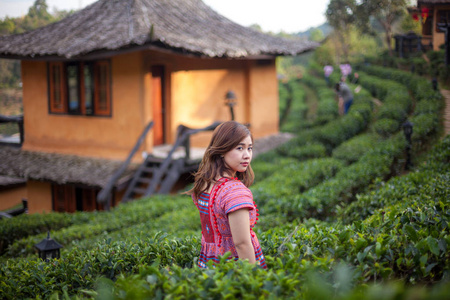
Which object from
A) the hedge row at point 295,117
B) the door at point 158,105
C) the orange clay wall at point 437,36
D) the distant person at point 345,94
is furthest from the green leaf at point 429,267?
the hedge row at point 295,117

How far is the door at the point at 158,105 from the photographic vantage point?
43.9 ft

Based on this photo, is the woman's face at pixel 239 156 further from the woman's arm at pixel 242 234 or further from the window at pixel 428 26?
the window at pixel 428 26

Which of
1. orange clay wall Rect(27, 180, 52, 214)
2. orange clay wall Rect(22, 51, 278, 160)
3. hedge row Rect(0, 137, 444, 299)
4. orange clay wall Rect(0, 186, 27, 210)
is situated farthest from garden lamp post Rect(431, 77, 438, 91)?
orange clay wall Rect(0, 186, 27, 210)

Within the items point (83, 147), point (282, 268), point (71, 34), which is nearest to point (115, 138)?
point (83, 147)

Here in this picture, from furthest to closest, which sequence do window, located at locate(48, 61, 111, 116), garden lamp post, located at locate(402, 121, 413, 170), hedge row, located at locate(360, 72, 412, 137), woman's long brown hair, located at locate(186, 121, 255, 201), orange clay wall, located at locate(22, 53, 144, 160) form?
window, located at locate(48, 61, 111, 116), orange clay wall, located at locate(22, 53, 144, 160), hedge row, located at locate(360, 72, 412, 137), garden lamp post, located at locate(402, 121, 413, 170), woman's long brown hair, located at locate(186, 121, 255, 201)

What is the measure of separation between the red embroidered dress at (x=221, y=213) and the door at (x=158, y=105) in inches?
416

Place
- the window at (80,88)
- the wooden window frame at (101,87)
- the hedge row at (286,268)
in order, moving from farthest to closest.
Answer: the window at (80,88) → the wooden window frame at (101,87) → the hedge row at (286,268)

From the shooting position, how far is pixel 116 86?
12148mm

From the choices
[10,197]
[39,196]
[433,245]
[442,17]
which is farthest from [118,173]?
[433,245]

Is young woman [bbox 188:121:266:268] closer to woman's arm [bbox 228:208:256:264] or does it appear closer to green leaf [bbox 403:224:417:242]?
woman's arm [bbox 228:208:256:264]

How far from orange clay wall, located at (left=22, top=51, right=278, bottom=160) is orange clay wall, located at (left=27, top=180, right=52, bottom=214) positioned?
3.40ft

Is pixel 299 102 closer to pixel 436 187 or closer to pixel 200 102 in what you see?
pixel 200 102

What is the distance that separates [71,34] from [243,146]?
35.1 ft

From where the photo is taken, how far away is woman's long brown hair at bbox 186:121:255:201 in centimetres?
301
